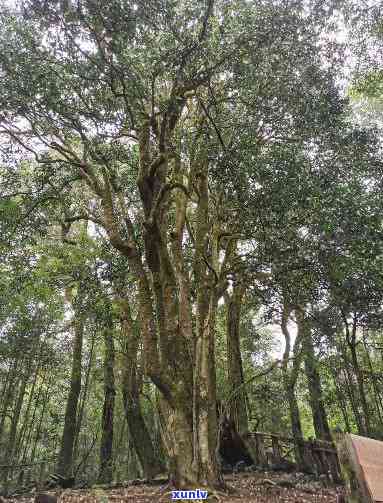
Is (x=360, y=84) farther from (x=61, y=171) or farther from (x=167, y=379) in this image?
(x=167, y=379)

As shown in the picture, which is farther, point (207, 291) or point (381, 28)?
point (381, 28)

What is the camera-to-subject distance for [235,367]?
13.2 metres

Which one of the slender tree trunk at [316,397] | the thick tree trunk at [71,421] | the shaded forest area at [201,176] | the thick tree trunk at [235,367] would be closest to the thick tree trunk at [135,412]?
the shaded forest area at [201,176]

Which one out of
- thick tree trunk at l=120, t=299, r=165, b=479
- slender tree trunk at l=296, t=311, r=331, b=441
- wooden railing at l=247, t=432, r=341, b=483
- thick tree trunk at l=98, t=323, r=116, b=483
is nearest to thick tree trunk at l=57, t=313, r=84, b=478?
thick tree trunk at l=98, t=323, r=116, b=483

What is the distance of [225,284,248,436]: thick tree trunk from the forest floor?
1.80m

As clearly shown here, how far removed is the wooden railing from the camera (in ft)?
32.4

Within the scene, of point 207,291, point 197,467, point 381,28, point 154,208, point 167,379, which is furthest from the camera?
point 381,28

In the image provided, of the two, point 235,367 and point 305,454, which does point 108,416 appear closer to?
point 235,367

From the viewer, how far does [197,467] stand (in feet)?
25.1

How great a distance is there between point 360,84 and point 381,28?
60.9 inches

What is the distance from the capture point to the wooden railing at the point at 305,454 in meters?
9.88

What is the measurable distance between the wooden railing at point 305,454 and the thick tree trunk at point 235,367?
23.3 inches

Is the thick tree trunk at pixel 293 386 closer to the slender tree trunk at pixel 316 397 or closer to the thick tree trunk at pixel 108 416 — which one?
the slender tree trunk at pixel 316 397

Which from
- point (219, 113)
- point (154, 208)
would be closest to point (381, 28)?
point (219, 113)
